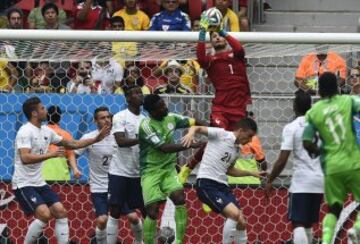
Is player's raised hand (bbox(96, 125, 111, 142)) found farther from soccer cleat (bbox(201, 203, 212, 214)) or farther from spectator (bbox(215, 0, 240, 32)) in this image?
spectator (bbox(215, 0, 240, 32))

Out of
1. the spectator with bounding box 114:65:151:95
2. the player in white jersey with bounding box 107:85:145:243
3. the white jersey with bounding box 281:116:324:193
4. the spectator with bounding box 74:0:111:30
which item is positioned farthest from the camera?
the spectator with bounding box 74:0:111:30

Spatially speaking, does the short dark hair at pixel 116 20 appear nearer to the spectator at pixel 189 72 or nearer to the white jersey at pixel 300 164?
the spectator at pixel 189 72

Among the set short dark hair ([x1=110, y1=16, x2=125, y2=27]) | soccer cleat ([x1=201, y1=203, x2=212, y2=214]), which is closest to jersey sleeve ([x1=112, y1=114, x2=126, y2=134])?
soccer cleat ([x1=201, y1=203, x2=212, y2=214])

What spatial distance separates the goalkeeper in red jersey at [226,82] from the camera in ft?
51.1

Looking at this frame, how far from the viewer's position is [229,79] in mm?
15602

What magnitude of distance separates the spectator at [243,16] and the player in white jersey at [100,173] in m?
3.13

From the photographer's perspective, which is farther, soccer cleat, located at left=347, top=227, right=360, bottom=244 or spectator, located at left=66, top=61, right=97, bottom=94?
spectator, located at left=66, top=61, right=97, bottom=94

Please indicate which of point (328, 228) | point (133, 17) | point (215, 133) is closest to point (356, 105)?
point (328, 228)

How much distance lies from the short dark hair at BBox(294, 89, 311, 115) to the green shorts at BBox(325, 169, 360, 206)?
1.47m

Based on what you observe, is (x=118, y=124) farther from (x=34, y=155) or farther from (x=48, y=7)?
(x=48, y=7)

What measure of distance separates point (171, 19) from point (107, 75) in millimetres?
2525

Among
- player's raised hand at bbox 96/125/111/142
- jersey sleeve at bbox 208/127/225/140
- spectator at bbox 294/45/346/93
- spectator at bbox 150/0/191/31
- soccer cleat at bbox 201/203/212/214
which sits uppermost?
spectator at bbox 150/0/191/31

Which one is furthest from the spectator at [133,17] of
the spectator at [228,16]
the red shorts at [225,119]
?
the red shorts at [225,119]

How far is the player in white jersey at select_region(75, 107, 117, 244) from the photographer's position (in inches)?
650
